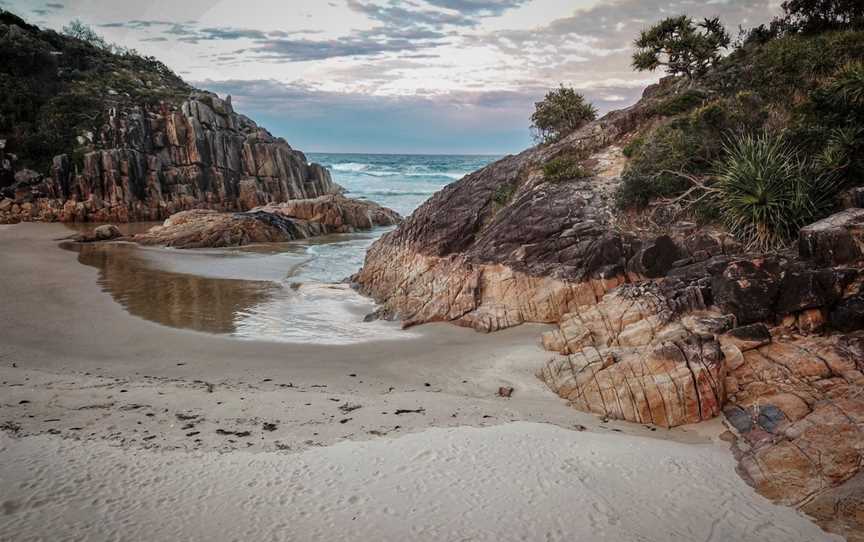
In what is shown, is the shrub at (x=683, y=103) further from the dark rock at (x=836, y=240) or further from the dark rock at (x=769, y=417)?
the dark rock at (x=769, y=417)

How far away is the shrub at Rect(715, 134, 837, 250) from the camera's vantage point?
10.1 meters

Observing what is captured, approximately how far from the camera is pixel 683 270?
10.2 meters

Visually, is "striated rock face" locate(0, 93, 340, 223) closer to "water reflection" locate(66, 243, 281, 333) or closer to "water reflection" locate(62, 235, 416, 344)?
"water reflection" locate(62, 235, 416, 344)

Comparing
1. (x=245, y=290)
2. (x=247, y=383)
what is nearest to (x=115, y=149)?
(x=245, y=290)

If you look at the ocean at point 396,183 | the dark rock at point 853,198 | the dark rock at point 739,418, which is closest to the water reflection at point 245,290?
the dark rock at point 739,418

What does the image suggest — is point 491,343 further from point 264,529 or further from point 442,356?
point 264,529

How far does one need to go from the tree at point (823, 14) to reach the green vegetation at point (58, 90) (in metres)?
44.9

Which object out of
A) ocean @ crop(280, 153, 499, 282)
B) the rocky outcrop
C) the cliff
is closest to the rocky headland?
ocean @ crop(280, 153, 499, 282)

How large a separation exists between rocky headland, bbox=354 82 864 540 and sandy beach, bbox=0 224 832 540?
50 centimetres

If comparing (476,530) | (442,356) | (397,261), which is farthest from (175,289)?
(476,530)

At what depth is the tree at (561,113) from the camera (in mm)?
20555

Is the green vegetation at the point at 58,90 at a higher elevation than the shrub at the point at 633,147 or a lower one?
higher

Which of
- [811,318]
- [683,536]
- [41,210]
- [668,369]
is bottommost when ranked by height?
[683,536]

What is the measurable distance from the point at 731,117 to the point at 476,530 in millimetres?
12955
